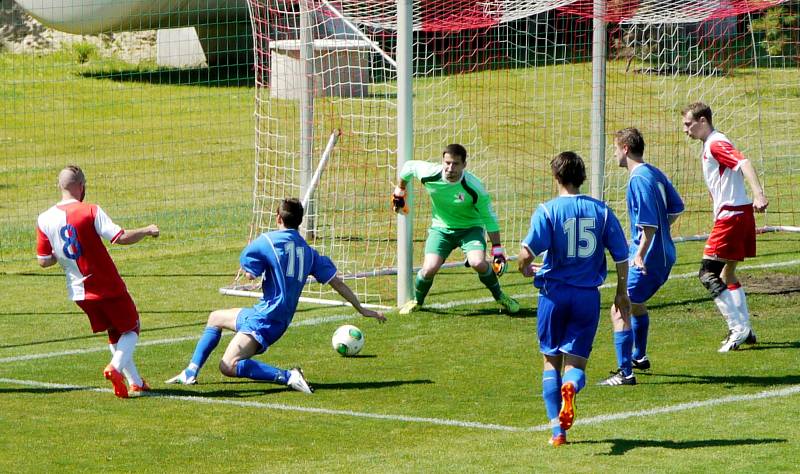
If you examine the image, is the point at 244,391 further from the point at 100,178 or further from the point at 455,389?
the point at 100,178

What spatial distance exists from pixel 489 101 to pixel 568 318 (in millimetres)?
20351

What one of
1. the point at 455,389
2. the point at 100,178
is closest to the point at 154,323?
the point at 455,389

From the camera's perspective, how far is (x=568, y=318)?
826 centimetres

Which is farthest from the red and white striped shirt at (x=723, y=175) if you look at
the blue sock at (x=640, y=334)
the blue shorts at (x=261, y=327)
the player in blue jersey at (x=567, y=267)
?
the blue shorts at (x=261, y=327)

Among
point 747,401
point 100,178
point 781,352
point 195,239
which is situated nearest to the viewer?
point 747,401

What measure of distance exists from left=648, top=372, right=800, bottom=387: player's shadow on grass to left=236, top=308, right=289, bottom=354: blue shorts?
284 centimetres

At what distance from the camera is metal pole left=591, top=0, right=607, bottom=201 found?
1675 centimetres

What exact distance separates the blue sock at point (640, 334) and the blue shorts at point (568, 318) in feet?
7.18

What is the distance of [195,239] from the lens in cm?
1878

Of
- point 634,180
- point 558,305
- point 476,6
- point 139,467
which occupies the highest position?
point 476,6

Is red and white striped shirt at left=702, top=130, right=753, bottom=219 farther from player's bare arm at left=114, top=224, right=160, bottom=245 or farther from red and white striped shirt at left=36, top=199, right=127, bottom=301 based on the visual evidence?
red and white striped shirt at left=36, top=199, right=127, bottom=301

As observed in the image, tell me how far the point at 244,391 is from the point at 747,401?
3648mm

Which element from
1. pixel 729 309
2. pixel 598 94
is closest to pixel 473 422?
pixel 729 309

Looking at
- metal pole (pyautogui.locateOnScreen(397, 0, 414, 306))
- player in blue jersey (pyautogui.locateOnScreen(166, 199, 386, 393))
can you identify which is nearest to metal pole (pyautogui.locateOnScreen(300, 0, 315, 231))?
metal pole (pyautogui.locateOnScreen(397, 0, 414, 306))
